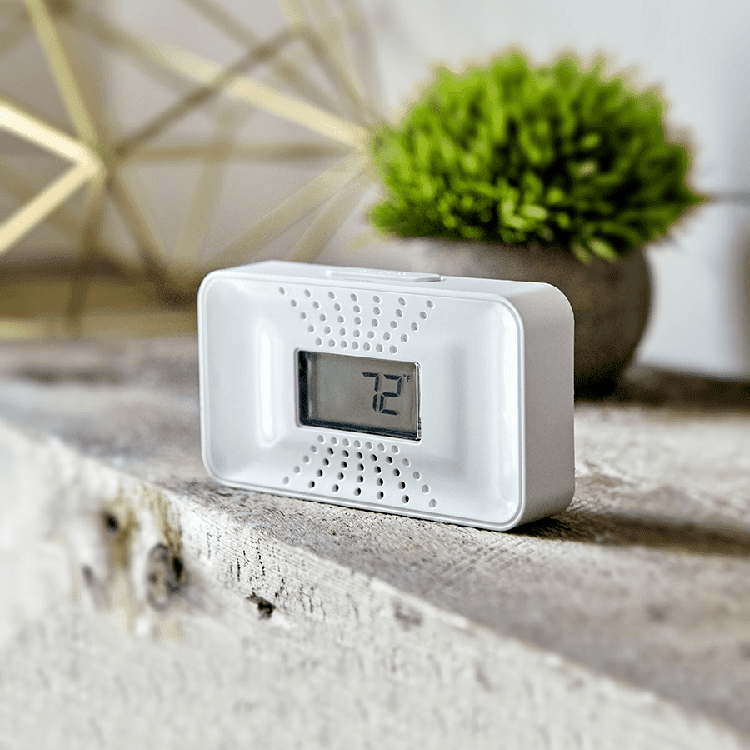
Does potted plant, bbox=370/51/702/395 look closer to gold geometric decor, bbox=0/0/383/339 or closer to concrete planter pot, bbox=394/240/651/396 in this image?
concrete planter pot, bbox=394/240/651/396

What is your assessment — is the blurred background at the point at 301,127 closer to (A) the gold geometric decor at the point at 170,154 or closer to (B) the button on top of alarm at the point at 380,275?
(A) the gold geometric decor at the point at 170,154

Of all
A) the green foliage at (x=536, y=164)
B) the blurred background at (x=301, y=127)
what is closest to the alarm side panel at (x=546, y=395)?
the green foliage at (x=536, y=164)

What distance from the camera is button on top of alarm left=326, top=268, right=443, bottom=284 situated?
0.54 m

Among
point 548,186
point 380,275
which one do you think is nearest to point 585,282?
point 548,186

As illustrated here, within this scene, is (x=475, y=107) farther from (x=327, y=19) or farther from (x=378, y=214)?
(x=327, y=19)

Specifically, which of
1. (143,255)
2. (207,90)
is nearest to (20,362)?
(143,255)

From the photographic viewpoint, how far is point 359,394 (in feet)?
1.86

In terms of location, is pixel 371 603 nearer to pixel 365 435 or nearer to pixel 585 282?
pixel 365 435

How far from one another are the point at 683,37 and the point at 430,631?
2.30ft

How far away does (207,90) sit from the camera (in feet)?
3.59

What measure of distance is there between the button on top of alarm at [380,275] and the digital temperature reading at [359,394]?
0.15 ft

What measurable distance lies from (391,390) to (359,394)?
0.07 ft

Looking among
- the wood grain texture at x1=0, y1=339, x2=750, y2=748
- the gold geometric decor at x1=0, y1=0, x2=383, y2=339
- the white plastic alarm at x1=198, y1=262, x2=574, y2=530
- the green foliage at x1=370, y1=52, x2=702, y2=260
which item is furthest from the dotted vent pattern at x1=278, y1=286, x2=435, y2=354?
the gold geometric decor at x1=0, y1=0, x2=383, y2=339

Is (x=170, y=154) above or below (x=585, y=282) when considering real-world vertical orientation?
above
